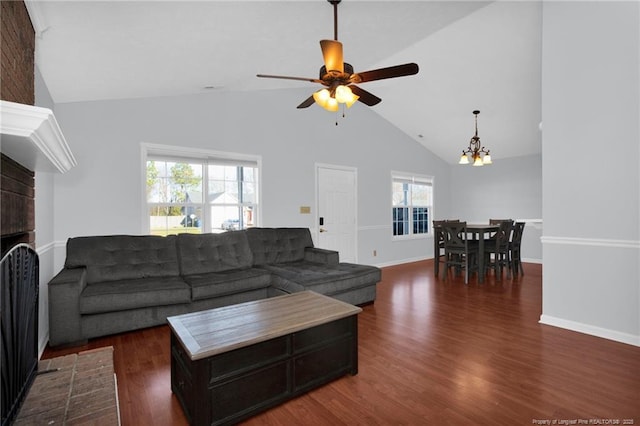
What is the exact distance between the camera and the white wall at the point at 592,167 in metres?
2.80

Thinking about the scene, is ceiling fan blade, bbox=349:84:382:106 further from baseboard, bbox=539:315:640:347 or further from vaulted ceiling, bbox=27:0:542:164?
baseboard, bbox=539:315:640:347

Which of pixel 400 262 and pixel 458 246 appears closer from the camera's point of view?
pixel 458 246

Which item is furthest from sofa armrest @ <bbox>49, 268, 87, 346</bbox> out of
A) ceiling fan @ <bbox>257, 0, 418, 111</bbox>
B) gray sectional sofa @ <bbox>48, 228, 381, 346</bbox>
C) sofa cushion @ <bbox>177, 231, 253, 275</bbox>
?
ceiling fan @ <bbox>257, 0, 418, 111</bbox>

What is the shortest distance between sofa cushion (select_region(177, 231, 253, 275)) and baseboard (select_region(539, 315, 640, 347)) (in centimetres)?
338

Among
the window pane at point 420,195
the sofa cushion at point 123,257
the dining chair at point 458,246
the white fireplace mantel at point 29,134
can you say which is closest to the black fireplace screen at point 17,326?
the white fireplace mantel at point 29,134

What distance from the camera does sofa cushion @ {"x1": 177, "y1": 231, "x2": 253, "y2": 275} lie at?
3.74 meters

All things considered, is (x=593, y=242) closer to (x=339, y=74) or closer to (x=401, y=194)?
(x=339, y=74)

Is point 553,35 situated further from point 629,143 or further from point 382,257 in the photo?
point 382,257

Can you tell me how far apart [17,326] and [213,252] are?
8.38ft

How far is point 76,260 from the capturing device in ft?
10.5

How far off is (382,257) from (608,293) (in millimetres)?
3991

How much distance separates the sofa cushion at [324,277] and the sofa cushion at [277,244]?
24cm

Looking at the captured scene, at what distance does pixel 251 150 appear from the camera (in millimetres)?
4844

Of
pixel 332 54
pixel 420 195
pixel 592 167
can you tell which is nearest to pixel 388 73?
pixel 332 54
